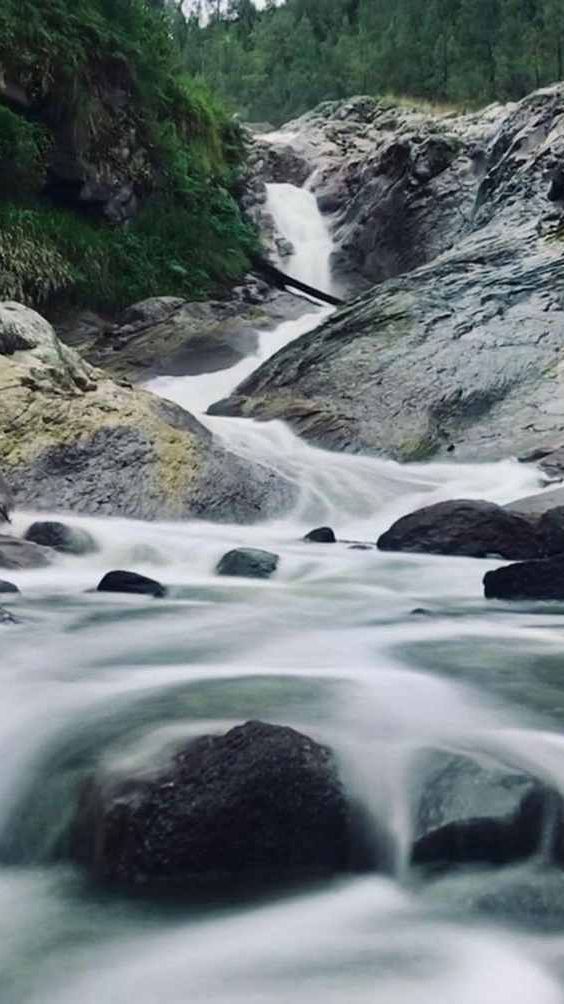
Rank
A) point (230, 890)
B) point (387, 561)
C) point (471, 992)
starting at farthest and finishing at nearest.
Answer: point (387, 561)
point (230, 890)
point (471, 992)

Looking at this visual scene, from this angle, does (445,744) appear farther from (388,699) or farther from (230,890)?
(230,890)

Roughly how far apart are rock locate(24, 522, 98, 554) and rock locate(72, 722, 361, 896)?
4.32 meters

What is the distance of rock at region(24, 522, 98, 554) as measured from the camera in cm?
699

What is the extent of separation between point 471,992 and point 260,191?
2242 cm

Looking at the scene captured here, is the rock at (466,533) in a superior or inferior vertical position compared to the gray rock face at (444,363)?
inferior

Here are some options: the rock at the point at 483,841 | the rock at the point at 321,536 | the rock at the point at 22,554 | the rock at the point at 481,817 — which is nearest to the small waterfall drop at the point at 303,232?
the rock at the point at 321,536

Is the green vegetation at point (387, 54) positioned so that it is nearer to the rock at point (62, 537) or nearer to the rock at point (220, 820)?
the rock at point (62, 537)

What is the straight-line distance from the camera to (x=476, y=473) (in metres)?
9.70

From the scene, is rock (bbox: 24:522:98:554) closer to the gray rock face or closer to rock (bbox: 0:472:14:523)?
rock (bbox: 0:472:14:523)

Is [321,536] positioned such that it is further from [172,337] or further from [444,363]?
[172,337]

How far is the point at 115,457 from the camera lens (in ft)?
27.0

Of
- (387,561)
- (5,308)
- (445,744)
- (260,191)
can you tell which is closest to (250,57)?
(260,191)

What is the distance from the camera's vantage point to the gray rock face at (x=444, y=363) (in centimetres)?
1051

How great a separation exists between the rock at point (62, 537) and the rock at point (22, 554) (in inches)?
4.9
